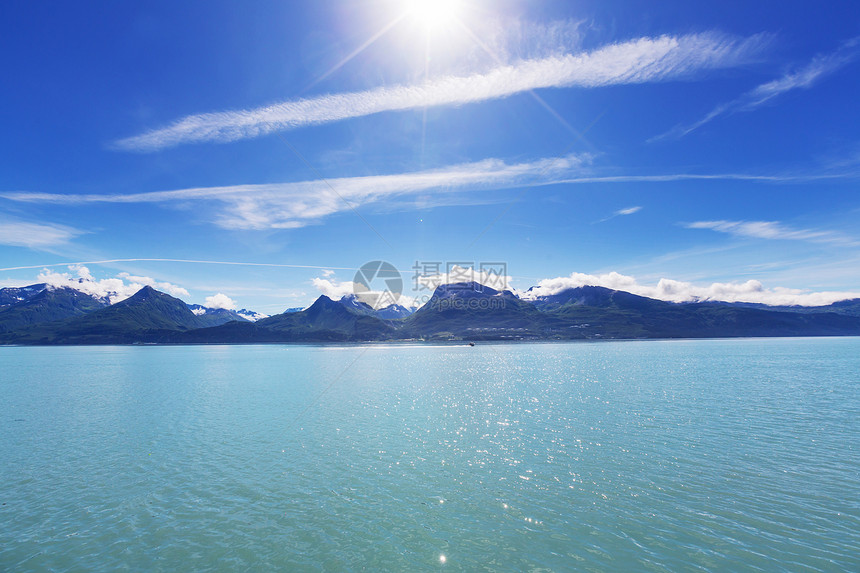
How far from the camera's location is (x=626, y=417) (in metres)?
47.9

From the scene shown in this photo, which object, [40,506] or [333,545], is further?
[40,506]

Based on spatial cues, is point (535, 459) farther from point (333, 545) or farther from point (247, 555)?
point (247, 555)

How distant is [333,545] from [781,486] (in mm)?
29027

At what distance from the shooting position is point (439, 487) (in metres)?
28.0

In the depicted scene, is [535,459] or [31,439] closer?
[535,459]

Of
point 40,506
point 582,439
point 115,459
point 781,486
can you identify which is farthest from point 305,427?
point 781,486

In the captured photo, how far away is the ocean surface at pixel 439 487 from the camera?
1959 centimetres

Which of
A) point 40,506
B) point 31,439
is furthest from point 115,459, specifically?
point 31,439

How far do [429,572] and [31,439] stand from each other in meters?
49.1

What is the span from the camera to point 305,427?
46.7 m

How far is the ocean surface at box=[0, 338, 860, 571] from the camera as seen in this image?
1959 centimetres

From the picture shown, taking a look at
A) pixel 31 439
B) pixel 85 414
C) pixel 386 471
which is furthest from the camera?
pixel 85 414

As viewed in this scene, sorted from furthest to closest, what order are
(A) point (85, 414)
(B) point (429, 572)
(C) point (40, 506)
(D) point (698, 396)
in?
1. (D) point (698, 396)
2. (A) point (85, 414)
3. (C) point (40, 506)
4. (B) point (429, 572)

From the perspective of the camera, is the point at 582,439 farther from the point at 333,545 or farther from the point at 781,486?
the point at 333,545
